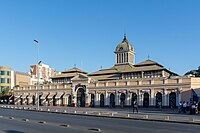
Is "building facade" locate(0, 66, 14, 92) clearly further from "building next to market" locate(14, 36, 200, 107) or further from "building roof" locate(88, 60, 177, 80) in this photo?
"building roof" locate(88, 60, 177, 80)

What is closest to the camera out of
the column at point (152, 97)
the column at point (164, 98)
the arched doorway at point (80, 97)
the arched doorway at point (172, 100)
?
the arched doorway at point (172, 100)

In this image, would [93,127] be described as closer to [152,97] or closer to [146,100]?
[152,97]

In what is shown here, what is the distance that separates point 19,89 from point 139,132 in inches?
2678

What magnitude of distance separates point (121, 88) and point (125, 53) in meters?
22.7

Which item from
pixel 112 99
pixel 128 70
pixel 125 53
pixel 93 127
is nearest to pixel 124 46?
pixel 125 53

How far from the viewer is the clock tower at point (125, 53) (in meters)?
77.1

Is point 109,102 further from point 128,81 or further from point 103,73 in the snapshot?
point 103,73

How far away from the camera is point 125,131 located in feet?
57.0

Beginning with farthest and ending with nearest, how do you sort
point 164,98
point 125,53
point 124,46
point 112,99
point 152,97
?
point 124,46, point 125,53, point 112,99, point 152,97, point 164,98

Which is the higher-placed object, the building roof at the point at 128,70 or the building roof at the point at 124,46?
the building roof at the point at 124,46

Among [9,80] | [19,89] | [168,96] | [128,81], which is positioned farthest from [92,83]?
[9,80]

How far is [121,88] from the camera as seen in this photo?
185 feet

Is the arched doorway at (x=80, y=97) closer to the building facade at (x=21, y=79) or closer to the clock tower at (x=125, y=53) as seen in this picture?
the clock tower at (x=125, y=53)

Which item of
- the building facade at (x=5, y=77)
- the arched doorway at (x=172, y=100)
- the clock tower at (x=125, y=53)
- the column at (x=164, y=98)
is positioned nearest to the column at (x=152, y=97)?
the column at (x=164, y=98)
